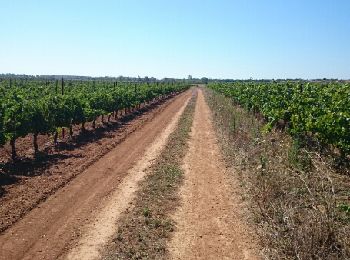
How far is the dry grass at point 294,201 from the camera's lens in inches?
320

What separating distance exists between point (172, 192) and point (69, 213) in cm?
346

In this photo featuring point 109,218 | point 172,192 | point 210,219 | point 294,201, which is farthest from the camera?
point 172,192

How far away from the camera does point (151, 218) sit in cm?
1096

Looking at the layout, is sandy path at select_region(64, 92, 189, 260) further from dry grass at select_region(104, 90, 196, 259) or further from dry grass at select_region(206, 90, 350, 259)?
dry grass at select_region(206, 90, 350, 259)

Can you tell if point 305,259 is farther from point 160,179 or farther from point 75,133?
point 75,133

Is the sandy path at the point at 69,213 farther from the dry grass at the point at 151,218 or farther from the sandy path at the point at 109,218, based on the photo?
the dry grass at the point at 151,218

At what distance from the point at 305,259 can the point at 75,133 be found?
64.9 feet

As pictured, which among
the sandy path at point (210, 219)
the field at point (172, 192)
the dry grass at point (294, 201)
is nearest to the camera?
the dry grass at point (294, 201)

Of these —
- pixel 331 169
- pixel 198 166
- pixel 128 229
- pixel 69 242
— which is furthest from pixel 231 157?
pixel 69 242

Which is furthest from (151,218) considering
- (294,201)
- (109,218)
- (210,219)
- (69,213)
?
(294,201)

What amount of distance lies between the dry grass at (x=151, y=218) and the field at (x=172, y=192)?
3 cm

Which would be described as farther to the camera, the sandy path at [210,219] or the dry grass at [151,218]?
the sandy path at [210,219]

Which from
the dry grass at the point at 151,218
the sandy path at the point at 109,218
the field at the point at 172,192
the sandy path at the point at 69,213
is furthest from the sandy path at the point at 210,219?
the sandy path at the point at 69,213

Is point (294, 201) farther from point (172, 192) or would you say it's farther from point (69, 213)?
point (69, 213)
